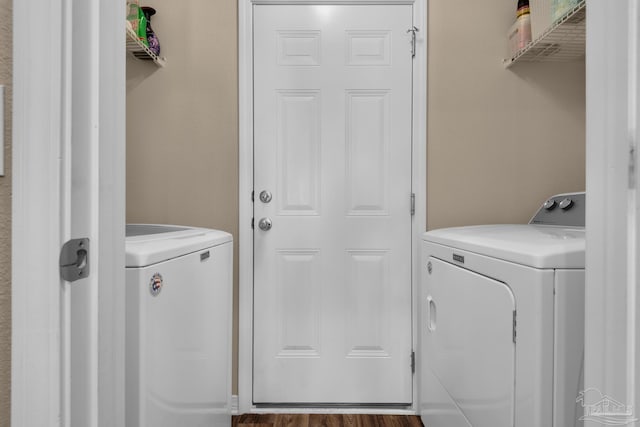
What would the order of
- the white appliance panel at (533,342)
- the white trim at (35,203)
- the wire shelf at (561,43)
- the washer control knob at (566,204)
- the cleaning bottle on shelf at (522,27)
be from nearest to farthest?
the white trim at (35,203)
the white appliance panel at (533,342)
the wire shelf at (561,43)
the washer control knob at (566,204)
the cleaning bottle on shelf at (522,27)

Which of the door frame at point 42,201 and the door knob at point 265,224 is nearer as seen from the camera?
the door frame at point 42,201

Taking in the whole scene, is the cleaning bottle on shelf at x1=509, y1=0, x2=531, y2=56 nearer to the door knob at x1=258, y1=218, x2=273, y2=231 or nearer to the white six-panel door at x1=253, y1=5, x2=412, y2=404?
the white six-panel door at x1=253, y1=5, x2=412, y2=404

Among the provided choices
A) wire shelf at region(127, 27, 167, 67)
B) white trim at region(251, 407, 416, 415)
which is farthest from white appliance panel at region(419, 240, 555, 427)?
wire shelf at region(127, 27, 167, 67)

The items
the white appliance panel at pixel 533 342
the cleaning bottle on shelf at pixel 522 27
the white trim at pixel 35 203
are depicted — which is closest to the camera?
the white trim at pixel 35 203

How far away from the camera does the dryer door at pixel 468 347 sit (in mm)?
989

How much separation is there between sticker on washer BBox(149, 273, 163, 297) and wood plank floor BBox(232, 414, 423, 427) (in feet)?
3.82

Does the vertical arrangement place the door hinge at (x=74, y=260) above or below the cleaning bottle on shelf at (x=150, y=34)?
below

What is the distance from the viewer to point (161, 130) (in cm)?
195

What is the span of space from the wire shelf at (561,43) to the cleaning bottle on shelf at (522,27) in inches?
1.4

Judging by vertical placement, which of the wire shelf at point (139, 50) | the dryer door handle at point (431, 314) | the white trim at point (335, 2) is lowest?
the dryer door handle at point (431, 314)
